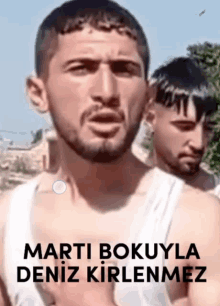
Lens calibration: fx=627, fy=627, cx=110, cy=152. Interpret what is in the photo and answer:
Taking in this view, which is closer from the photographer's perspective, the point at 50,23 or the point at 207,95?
the point at 50,23

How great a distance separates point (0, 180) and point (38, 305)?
468cm

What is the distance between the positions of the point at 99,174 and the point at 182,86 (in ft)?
3.17

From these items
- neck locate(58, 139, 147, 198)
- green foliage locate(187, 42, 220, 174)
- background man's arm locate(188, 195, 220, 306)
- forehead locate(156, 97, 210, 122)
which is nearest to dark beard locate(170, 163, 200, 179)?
forehead locate(156, 97, 210, 122)

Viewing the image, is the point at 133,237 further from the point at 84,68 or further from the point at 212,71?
the point at 212,71

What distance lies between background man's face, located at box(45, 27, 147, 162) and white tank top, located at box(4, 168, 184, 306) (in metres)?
0.22

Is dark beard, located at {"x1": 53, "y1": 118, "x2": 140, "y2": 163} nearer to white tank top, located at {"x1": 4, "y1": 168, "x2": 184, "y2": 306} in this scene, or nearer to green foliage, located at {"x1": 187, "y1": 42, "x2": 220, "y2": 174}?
white tank top, located at {"x1": 4, "y1": 168, "x2": 184, "y2": 306}

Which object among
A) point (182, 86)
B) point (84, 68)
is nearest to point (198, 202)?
point (84, 68)

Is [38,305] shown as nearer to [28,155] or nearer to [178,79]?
[178,79]

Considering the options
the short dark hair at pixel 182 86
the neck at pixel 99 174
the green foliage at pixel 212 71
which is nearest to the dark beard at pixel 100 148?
the neck at pixel 99 174

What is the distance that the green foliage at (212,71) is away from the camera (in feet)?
27.7

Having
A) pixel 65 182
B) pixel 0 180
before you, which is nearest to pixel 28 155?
pixel 0 180

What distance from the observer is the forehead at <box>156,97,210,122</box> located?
2782mm

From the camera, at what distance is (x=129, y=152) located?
7.25ft

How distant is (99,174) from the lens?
2.25 meters
